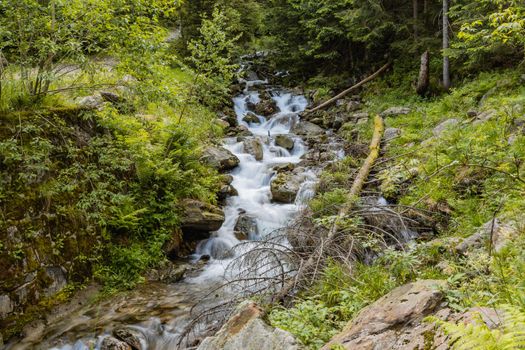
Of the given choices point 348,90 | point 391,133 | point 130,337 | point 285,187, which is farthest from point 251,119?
point 130,337

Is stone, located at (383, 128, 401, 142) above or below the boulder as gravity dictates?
above

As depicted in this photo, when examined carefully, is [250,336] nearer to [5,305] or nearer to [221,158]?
[5,305]

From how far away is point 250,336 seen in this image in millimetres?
3082

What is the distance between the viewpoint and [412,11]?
1725 cm

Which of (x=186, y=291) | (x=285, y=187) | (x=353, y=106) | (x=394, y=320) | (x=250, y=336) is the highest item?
(x=394, y=320)

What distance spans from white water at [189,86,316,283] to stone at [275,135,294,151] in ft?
0.53

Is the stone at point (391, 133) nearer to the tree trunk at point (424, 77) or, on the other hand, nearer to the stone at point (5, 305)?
the tree trunk at point (424, 77)

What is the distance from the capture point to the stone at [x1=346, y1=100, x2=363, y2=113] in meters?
16.5

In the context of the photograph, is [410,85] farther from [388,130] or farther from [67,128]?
[67,128]

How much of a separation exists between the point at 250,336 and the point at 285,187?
7.64 metres

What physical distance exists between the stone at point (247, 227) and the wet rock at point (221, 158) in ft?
7.38

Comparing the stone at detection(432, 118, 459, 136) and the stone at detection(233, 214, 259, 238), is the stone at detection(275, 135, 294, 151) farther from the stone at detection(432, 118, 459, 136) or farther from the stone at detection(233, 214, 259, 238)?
the stone at detection(432, 118, 459, 136)

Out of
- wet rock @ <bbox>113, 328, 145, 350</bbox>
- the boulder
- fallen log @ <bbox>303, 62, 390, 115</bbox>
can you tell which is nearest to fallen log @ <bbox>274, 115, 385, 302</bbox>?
the boulder

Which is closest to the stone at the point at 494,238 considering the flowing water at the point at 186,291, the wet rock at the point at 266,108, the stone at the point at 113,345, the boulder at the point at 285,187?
Answer: the flowing water at the point at 186,291
